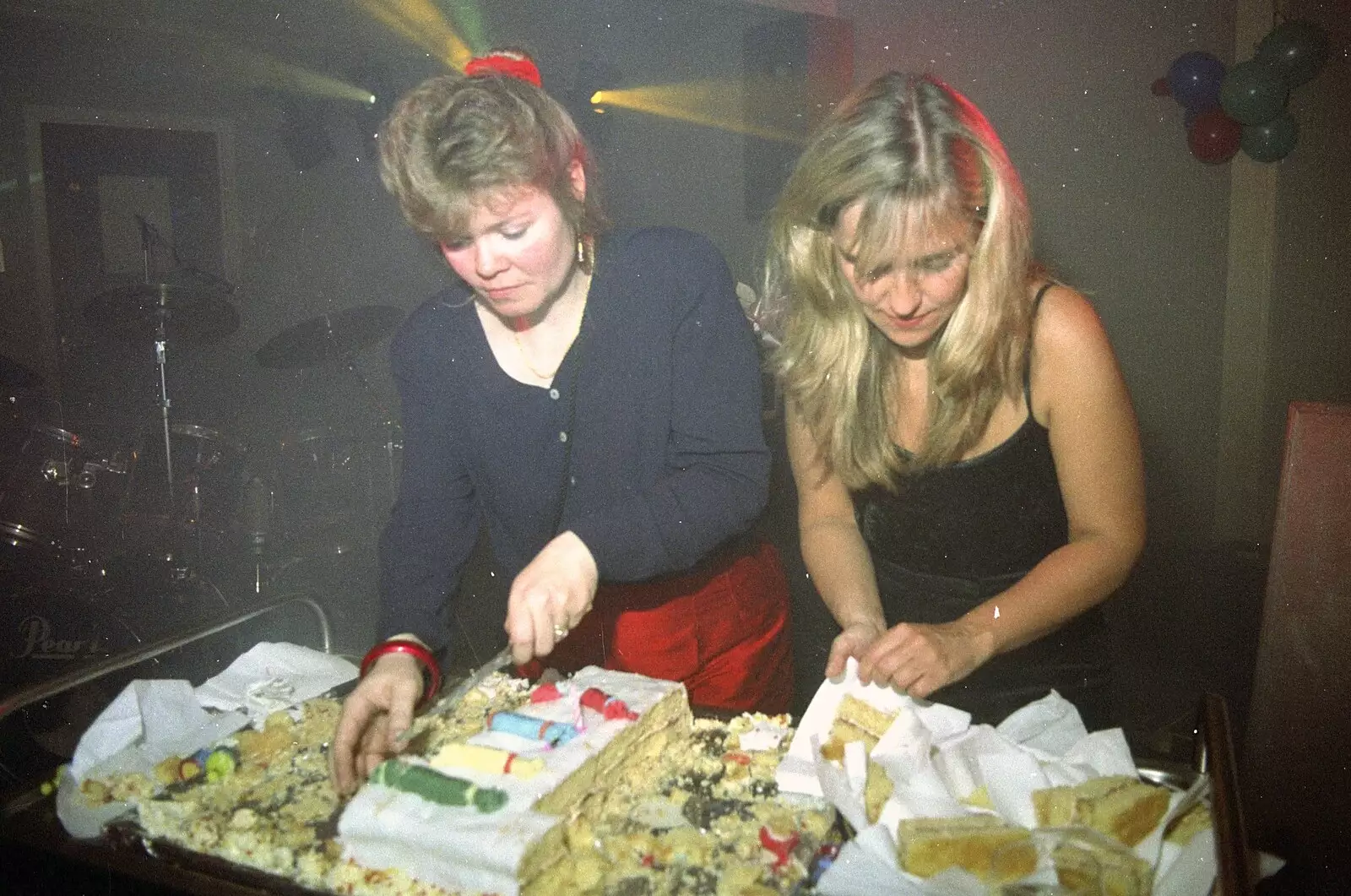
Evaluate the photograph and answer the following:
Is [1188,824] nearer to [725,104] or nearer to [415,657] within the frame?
[415,657]

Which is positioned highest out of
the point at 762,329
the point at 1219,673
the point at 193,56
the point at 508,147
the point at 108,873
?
the point at 193,56

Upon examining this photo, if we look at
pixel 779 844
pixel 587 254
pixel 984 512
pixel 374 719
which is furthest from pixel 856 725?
pixel 587 254

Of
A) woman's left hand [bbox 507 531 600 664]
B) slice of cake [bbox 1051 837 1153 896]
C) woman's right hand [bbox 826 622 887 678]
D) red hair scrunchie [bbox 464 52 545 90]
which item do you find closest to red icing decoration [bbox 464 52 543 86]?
red hair scrunchie [bbox 464 52 545 90]

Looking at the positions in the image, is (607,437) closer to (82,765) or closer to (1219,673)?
(82,765)

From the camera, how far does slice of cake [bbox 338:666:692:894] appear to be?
0.93 meters

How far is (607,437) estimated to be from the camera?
148 cm

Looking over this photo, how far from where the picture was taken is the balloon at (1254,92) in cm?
317

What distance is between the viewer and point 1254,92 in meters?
3.22

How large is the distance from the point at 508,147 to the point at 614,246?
11.4 inches

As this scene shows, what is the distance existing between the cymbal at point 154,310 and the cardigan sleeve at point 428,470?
2.16 meters

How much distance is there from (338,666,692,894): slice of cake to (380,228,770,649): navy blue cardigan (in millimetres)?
312

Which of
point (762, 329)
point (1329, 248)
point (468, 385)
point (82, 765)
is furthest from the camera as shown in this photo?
point (1329, 248)

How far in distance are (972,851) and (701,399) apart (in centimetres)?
73

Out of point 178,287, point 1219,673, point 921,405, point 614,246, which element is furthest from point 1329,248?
point 178,287
